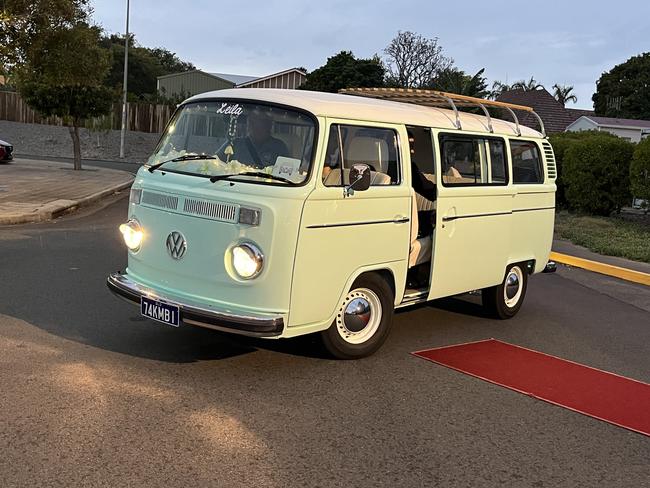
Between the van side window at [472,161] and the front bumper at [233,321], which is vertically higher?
the van side window at [472,161]

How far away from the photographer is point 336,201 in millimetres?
4938

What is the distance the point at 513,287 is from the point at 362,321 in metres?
2.65

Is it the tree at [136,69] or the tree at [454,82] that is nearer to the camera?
the tree at [454,82]

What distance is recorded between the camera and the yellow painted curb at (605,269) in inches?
395

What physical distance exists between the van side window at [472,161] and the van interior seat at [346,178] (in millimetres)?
833

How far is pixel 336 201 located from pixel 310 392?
1.42 m

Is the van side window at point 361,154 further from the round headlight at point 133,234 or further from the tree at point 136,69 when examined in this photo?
the tree at point 136,69

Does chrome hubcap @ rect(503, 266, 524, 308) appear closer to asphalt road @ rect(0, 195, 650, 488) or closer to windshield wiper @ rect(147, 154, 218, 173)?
asphalt road @ rect(0, 195, 650, 488)

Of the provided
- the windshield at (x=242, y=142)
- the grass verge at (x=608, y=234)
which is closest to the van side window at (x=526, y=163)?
the windshield at (x=242, y=142)

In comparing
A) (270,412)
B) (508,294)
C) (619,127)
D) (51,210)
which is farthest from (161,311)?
(619,127)

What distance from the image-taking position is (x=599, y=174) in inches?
642

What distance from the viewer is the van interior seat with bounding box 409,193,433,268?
19.1 ft

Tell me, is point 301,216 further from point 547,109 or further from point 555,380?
point 547,109

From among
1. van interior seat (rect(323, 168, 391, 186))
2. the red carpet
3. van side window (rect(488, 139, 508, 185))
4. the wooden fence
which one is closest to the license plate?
van interior seat (rect(323, 168, 391, 186))
